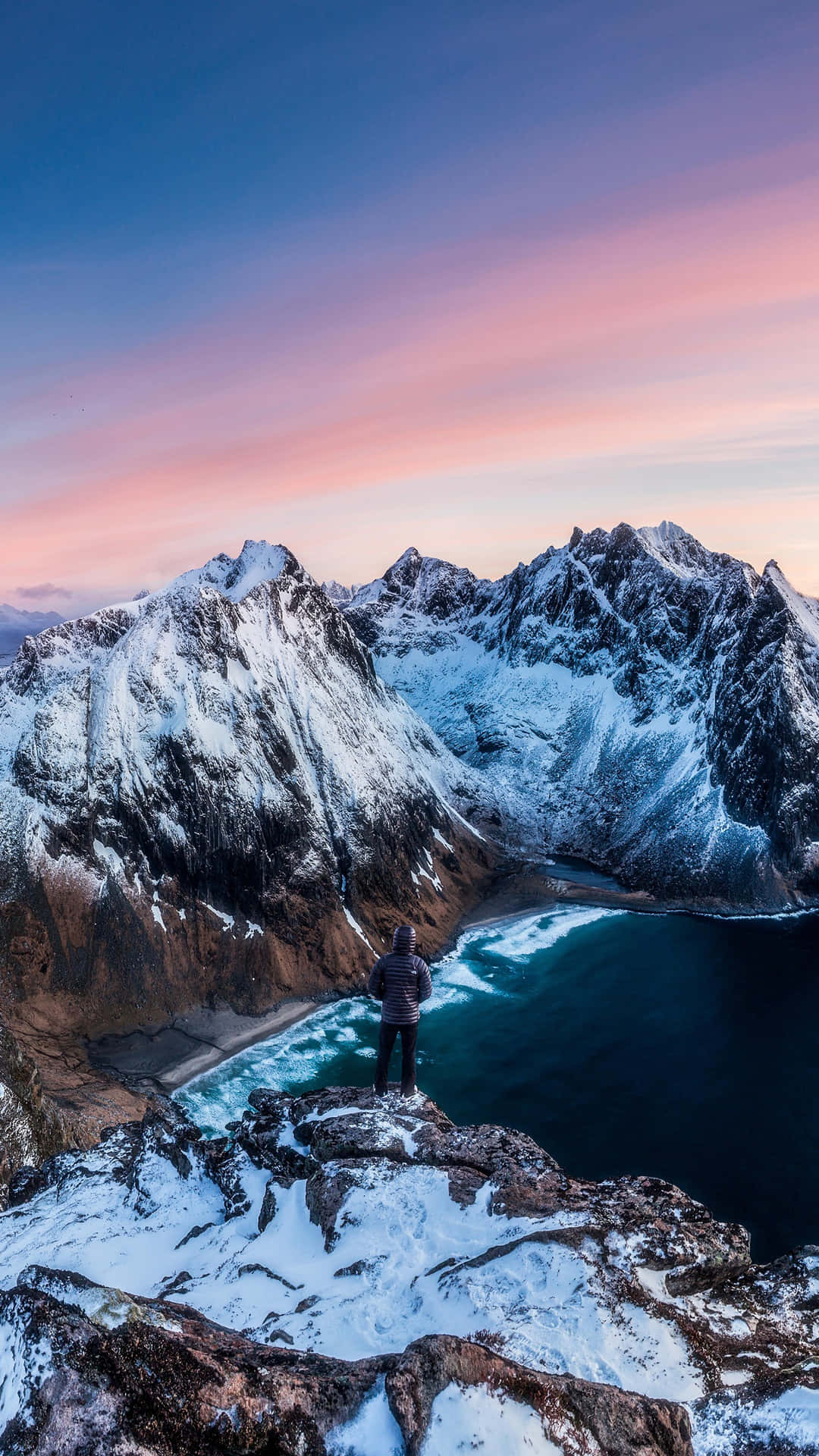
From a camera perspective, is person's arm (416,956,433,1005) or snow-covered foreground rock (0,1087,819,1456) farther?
person's arm (416,956,433,1005)

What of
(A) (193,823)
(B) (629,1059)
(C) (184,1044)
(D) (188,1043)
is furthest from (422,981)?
(A) (193,823)

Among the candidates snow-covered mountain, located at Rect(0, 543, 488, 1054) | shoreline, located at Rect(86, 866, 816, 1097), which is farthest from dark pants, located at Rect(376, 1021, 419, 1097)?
snow-covered mountain, located at Rect(0, 543, 488, 1054)

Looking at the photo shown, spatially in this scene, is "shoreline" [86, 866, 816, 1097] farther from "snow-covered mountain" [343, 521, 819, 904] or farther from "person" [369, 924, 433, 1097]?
"snow-covered mountain" [343, 521, 819, 904]

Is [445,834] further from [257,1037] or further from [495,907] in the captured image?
[257,1037]

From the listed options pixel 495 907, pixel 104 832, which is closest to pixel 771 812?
pixel 495 907

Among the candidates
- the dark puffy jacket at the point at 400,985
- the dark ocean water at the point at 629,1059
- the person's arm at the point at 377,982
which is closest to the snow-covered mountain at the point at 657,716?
the dark ocean water at the point at 629,1059
